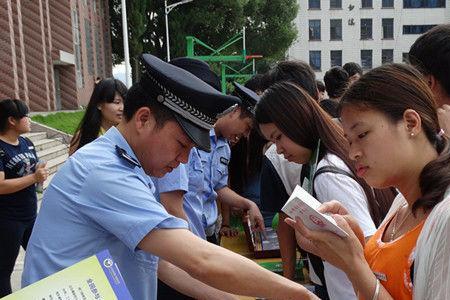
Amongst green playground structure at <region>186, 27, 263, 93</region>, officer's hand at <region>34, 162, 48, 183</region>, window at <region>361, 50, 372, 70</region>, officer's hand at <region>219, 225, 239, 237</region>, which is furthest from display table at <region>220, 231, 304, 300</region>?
window at <region>361, 50, 372, 70</region>

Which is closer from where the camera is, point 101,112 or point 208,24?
point 101,112

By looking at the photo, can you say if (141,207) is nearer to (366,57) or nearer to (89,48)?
(89,48)

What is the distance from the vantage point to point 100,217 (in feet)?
4.49

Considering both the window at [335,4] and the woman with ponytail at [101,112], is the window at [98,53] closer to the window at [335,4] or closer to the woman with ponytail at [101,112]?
the woman with ponytail at [101,112]

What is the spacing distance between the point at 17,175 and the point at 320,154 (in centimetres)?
263

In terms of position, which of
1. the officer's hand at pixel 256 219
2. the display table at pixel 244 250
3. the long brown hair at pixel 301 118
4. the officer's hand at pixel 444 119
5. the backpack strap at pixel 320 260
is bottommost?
the display table at pixel 244 250

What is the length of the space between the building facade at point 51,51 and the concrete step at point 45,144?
276 centimetres

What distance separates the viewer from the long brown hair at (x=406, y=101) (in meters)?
1.30

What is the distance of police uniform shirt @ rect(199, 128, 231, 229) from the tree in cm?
2134

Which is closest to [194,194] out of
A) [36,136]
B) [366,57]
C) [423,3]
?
[36,136]

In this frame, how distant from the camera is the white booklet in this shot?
131 cm

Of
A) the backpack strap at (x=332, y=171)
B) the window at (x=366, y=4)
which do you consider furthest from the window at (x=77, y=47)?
the window at (x=366, y=4)

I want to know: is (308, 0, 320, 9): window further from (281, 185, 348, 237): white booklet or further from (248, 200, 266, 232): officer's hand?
(281, 185, 348, 237): white booklet

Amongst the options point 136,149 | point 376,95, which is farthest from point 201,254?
point 376,95
